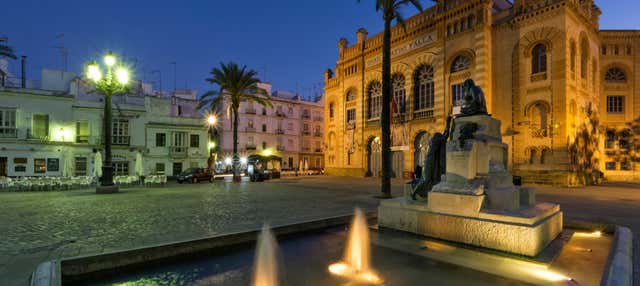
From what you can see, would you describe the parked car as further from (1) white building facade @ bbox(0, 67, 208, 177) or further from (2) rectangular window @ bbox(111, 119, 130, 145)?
(2) rectangular window @ bbox(111, 119, 130, 145)

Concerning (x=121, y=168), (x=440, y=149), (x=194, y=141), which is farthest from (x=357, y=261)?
(x=194, y=141)

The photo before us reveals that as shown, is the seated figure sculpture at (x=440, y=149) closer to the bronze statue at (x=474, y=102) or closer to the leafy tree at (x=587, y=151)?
the bronze statue at (x=474, y=102)

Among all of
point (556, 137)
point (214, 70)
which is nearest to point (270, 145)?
point (214, 70)

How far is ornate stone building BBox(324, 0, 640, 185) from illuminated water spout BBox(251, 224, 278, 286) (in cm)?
1554

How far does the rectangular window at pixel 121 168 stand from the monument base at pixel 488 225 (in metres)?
29.4

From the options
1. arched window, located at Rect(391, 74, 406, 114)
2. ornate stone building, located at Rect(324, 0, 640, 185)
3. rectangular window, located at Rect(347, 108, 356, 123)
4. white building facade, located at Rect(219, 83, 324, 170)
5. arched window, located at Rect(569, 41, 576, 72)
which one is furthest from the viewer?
white building facade, located at Rect(219, 83, 324, 170)

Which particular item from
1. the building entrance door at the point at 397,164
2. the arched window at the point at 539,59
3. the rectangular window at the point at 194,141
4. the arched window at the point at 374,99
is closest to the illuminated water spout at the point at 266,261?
the arched window at the point at 539,59

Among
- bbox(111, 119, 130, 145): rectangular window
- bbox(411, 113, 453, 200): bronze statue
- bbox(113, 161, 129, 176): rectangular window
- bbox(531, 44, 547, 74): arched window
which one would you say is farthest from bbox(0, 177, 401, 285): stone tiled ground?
bbox(531, 44, 547, 74): arched window

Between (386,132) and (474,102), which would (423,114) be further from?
(474,102)

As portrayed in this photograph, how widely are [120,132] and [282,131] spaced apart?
26.9 metres

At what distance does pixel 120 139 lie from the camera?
28875 mm

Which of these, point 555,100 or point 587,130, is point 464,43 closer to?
point 555,100

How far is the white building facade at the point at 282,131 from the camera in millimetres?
49875

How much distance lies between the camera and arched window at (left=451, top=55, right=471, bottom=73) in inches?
988
